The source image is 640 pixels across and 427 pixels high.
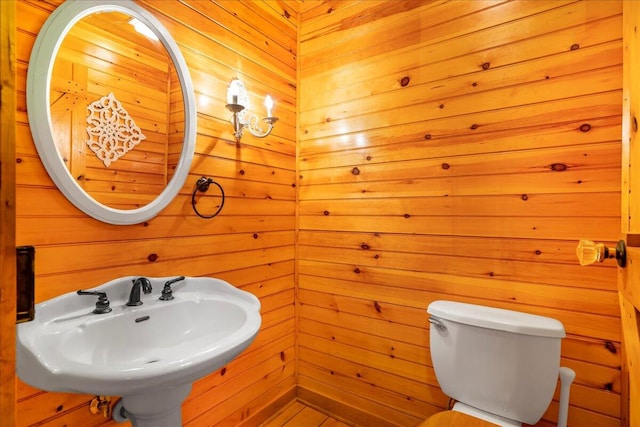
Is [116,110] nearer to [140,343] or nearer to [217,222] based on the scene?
[217,222]

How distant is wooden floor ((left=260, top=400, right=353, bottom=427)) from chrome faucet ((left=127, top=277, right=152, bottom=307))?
1060 mm

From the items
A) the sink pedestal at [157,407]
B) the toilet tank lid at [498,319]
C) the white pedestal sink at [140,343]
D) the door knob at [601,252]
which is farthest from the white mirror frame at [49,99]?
the door knob at [601,252]

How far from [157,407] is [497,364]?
3.71 feet

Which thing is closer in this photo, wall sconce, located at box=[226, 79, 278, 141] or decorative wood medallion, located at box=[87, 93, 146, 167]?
decorative wood medallion, located at box=[87, 93, 146, 167]

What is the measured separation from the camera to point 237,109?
1.47 meters

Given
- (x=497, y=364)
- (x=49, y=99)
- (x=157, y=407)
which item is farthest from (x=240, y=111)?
(x=497, y=364)

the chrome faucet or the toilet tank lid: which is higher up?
the chrome faucet

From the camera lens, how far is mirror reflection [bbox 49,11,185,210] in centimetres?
102

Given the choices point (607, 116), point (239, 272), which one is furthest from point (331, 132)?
point (607, 116)

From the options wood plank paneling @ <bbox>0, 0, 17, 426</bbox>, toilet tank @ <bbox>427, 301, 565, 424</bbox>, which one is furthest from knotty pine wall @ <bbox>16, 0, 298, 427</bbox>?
toilet tank @ <bbox>427, 301, 565, 424</bbox>

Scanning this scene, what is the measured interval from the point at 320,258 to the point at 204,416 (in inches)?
36.8

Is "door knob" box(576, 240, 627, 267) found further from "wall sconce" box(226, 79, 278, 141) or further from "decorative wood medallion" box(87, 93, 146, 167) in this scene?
"decorative wood medallion" box(87, 93, 146, 167)

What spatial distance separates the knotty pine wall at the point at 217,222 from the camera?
959 millimetres

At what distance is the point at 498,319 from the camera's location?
1.16m
